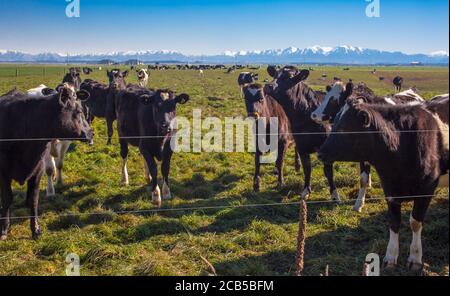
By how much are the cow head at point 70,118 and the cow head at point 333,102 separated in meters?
3.94

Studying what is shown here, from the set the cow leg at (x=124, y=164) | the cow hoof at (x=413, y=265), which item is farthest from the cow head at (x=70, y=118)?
the cow hoof at (x=413, y=265)

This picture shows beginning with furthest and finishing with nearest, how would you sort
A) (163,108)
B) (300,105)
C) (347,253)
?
(300,105) → (163,108) → (347,253)

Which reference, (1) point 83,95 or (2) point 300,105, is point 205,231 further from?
A: (2) point 300,105

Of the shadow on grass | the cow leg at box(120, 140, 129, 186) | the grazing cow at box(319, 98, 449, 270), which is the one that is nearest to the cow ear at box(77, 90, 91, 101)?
the cow leg at box(120, 140, 129, 186)

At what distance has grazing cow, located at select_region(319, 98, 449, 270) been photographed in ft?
15.5

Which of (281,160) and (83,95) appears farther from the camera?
(281,160)

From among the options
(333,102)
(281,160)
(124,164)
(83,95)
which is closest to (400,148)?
(333,102)

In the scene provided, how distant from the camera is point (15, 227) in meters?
6.59

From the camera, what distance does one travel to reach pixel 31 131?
6.20m

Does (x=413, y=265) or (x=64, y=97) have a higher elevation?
(x=64, y=97)

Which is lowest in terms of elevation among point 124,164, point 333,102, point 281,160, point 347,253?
point 347,253

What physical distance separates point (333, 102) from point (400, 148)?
2654 mm
